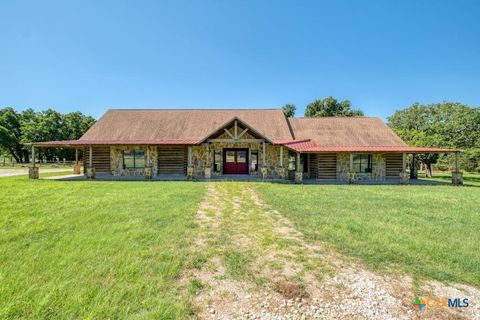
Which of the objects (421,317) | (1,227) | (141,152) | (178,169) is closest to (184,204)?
(1,227)

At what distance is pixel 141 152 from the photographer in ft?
64.4

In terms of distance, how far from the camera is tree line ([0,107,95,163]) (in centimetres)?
4788

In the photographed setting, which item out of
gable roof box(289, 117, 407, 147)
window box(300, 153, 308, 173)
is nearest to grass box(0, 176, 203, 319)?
window box(300, 153, 308, 173)

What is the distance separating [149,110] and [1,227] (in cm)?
1915

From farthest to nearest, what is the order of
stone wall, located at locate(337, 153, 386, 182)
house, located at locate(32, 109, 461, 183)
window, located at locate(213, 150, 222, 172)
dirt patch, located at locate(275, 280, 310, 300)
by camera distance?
window, located at locate(213, 150, 222, 172)
stone wall, located at locate(337, 153, 386, 182)
house, located at locate(32, 109, 461, 183)
dirt patch, located at locate(275, 280, 310, 300)

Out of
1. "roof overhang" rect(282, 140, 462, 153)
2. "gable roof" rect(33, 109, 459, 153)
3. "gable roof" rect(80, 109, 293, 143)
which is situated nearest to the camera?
"roof overhang" rect(282, 140, 462, 153)

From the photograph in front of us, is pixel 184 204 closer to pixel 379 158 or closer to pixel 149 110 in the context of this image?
pixel 379 158

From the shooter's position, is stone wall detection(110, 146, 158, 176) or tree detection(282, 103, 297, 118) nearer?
stone wall detection(110, 146, 158, 176)

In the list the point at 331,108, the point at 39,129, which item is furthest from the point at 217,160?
the point at 39,129

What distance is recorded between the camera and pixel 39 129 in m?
47.8

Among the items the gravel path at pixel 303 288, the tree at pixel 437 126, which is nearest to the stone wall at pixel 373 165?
the tree at pixel 437 126

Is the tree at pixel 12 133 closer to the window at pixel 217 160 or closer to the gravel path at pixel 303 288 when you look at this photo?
the window at pixel 217 160

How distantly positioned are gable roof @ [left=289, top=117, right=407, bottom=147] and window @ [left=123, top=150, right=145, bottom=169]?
1256 cm

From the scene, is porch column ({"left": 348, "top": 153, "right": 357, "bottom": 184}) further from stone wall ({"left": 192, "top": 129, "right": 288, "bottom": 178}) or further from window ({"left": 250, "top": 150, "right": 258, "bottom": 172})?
window ({"left": 250, "top": 150, "right": 258, "bottom": 172})
